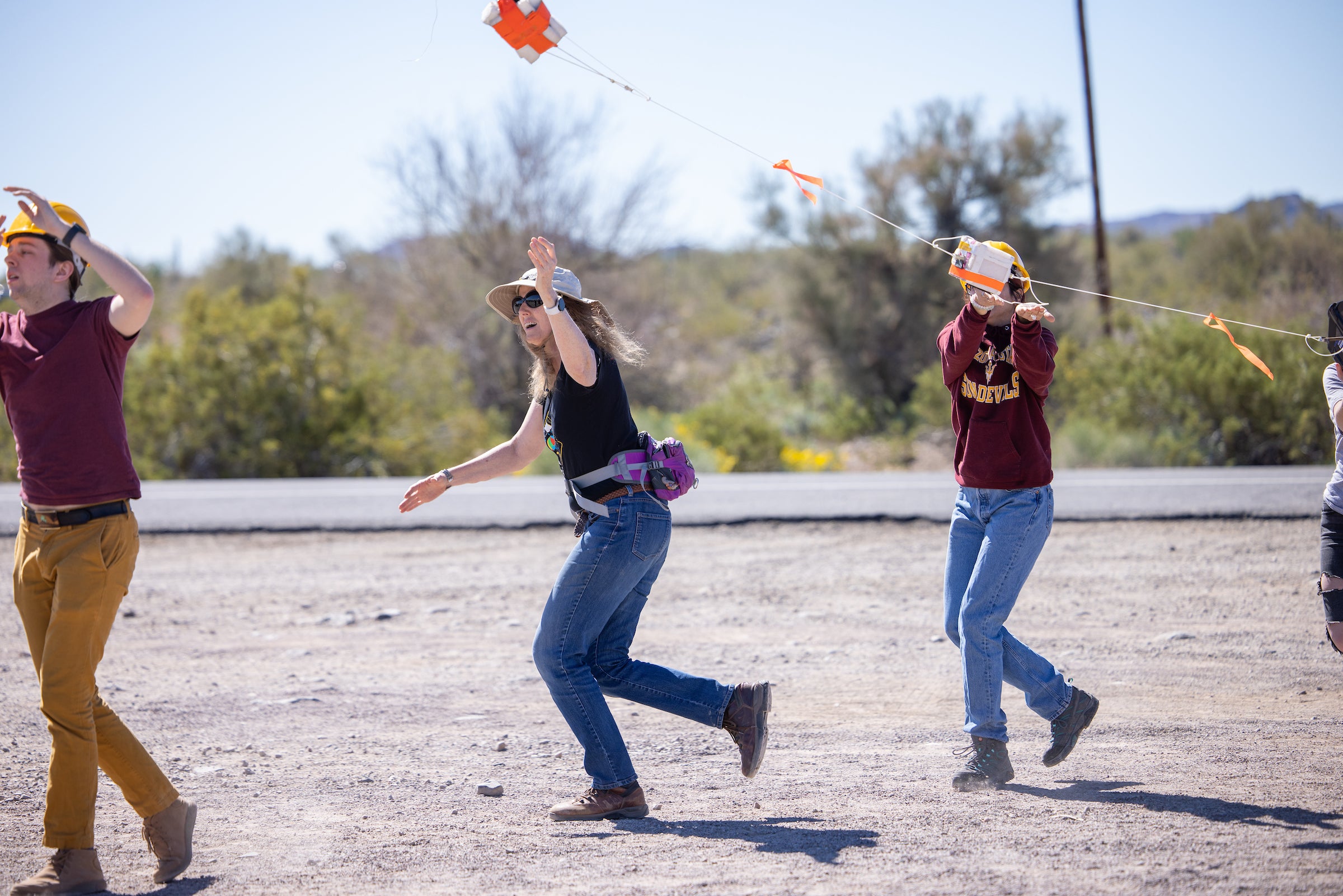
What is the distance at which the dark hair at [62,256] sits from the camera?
11.8 ft

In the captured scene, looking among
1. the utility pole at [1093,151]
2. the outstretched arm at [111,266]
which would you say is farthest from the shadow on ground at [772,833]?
the utility pole at [1093,151]

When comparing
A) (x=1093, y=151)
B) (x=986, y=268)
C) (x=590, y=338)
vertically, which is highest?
(x=1093, y=151)

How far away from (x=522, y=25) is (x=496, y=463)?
1.80 meters

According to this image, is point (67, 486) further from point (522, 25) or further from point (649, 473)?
point (522, 25)

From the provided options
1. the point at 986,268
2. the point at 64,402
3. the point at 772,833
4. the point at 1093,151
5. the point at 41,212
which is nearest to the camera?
the point at 41,212

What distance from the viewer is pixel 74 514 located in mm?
3523

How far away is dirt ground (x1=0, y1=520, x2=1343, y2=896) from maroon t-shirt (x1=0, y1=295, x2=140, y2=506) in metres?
1.32

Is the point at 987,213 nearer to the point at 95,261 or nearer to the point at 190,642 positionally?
the point at 190,642

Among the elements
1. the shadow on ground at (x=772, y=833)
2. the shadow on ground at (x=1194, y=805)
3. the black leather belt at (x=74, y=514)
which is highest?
the black leather belt at (x=74, y=514)

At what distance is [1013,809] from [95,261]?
3.57 meters

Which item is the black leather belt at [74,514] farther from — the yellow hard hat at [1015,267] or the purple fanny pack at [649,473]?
the yellow hard hat at [1015,267]

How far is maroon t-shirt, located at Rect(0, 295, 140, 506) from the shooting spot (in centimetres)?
351

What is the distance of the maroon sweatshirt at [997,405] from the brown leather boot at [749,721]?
1163 mm

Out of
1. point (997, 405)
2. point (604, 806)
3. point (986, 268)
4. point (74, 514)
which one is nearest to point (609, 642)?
point (604, 806)
